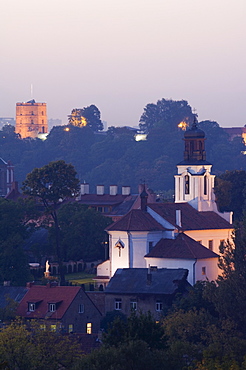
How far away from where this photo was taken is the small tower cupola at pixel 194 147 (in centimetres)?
10019

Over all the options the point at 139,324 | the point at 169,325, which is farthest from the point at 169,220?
the point at 139,324

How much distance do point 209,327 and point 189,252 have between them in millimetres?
19227

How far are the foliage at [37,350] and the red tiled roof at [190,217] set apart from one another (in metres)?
31.1

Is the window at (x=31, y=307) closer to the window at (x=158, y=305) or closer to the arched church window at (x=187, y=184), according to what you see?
the window at (x=158, y=305)

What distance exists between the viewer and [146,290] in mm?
82250

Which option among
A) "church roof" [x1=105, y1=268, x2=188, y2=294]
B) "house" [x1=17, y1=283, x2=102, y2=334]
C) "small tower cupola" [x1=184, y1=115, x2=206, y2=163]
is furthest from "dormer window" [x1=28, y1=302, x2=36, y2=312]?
"small tower cupola" [x1=184, y1=115, x2=206, y2=163]

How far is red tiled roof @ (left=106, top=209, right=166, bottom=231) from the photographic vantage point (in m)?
91.3

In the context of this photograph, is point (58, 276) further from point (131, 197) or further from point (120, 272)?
point (131, 197)

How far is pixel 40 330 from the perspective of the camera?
64438 millimetres

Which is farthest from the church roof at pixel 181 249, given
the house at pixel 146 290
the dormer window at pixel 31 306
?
the dormer window at pixel 31 306

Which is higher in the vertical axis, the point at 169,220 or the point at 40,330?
the point at 169,220

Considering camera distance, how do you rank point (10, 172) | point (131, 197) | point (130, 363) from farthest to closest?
point (10, 172) < point (131, 197) < point (130, 363)

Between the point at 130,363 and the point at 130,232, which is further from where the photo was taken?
the point at 130,232

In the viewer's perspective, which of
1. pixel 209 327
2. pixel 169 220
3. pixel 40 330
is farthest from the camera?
pixel 169 220
